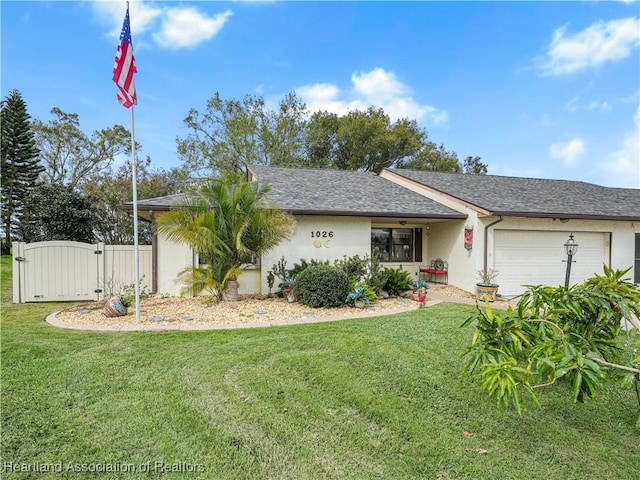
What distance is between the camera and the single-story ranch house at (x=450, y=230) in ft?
34.6

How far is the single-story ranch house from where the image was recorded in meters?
10.5

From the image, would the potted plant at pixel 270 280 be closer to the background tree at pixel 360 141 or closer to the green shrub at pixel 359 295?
the green shrub at pixel 359 295

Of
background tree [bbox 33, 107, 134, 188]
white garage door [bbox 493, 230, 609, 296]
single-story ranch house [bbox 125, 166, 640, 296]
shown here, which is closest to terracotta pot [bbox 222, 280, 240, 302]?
single-story ranch house [bbox 125, 166, 640, 296]

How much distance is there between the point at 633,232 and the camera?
1253 cm

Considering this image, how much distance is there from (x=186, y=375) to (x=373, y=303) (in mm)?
5578

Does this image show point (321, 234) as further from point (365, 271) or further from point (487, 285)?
point (487, 285)

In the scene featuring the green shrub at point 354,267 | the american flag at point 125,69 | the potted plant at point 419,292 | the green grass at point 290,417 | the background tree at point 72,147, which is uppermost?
the background tree at point 72,147

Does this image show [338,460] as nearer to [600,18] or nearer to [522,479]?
[522,479]

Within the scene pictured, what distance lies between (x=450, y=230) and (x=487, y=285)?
2.65m

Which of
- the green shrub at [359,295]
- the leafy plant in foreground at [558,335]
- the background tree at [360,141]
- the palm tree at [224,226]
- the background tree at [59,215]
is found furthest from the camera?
the background tree at [360,141]

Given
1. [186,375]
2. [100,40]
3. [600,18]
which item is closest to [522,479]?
[186,375]

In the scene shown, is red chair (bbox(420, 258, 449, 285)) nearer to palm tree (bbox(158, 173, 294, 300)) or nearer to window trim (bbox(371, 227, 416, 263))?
window trim (bbox(371, 227, 416, 263))

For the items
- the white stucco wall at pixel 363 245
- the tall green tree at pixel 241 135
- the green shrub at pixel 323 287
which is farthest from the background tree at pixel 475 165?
the green shrub at pixel 323 287

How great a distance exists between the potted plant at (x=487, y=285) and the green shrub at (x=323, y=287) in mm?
4654
